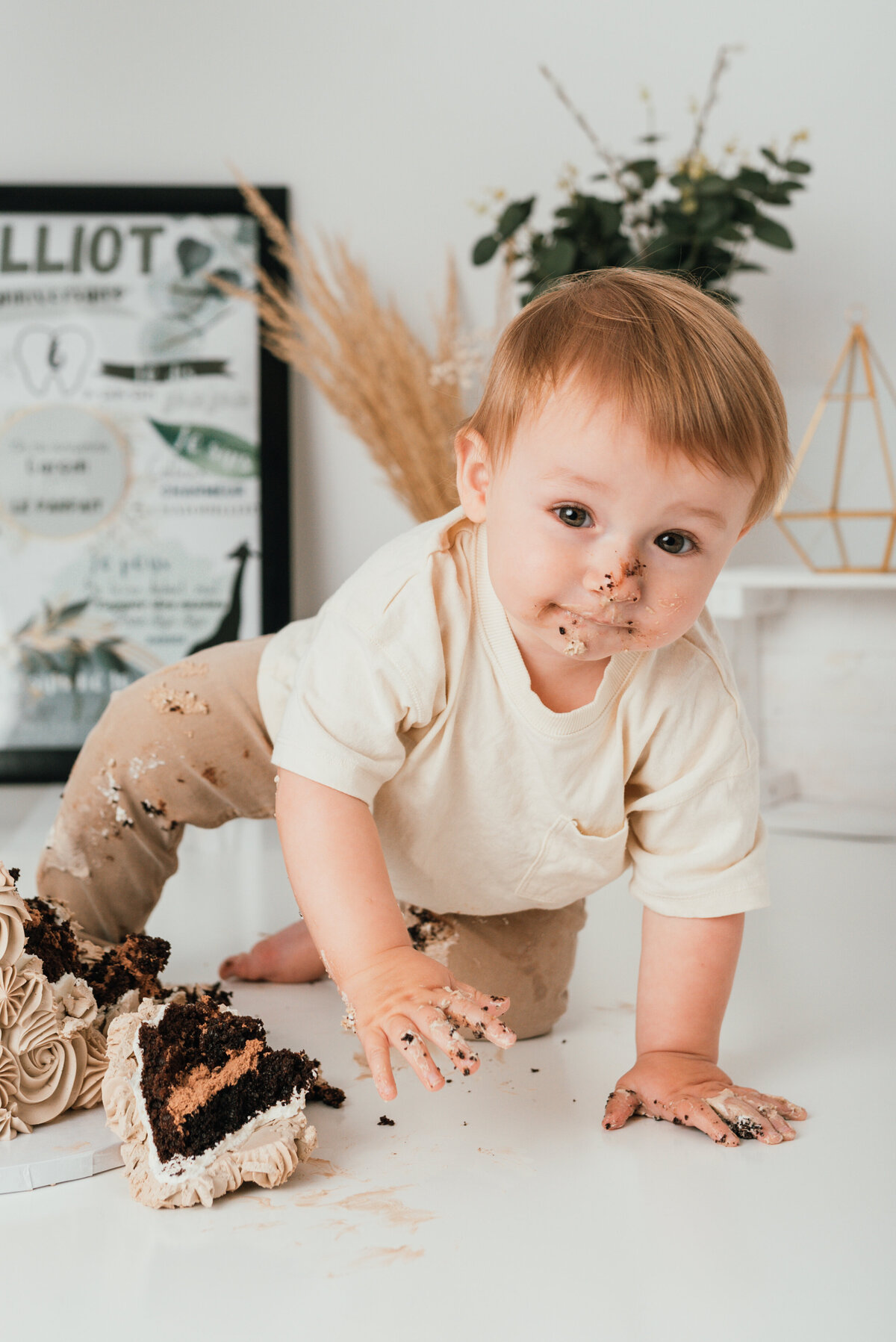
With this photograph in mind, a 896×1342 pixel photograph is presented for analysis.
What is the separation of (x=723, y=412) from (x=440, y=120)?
1.68 m

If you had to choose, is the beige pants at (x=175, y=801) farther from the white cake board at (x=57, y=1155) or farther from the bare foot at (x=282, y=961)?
the white cake board at (x=57, y=1155)

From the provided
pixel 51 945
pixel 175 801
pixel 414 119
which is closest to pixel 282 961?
pixel 175 801

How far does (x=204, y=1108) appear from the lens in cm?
68

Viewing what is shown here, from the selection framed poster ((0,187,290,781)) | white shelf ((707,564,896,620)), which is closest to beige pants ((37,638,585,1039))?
white shelf ((707,564,896,620))

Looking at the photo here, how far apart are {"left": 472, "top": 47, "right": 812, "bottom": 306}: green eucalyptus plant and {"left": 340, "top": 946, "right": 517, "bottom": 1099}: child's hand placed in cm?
125

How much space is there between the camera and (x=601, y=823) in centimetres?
85

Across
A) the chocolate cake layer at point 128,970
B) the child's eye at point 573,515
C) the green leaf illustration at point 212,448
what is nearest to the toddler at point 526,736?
the child's eye at point 573,515

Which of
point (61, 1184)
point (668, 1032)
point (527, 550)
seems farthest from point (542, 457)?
point (61, 1184)

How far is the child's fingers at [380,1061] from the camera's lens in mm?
647

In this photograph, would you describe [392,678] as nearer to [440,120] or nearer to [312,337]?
[312,337]

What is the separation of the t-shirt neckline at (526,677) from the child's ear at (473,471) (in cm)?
3

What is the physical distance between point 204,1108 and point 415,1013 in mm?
137

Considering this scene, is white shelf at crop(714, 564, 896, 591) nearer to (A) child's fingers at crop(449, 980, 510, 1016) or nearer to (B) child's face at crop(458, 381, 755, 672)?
(B) child's face at crop(458, 381, 755, 672)

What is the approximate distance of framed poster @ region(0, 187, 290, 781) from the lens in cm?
209
